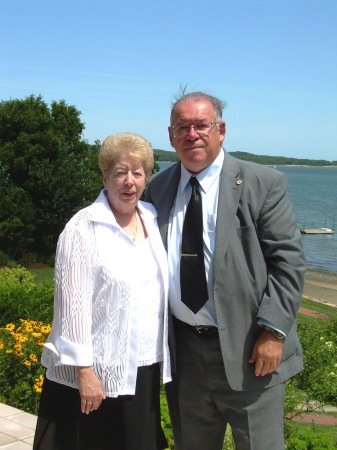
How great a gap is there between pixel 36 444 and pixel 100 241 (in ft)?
3.51

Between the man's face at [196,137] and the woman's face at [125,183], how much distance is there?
0.29m

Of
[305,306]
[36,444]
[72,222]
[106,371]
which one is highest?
[72,222]

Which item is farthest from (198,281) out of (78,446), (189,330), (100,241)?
(78,446)

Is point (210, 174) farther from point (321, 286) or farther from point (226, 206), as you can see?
point (321, 286)

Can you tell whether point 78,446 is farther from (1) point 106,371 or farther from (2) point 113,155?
(2) point 113,155

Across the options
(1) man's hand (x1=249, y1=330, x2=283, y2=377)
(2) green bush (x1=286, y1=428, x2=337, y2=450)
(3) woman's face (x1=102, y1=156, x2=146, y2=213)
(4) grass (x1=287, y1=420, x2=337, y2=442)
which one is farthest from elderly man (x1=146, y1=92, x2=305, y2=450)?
(4) grass (x1=287, y1=420, x2=337, y2=442)

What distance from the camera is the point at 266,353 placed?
2.98 meters

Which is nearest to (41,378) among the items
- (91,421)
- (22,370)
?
(22,370)

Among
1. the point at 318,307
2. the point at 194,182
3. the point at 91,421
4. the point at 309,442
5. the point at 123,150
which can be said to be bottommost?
the point at 318,307

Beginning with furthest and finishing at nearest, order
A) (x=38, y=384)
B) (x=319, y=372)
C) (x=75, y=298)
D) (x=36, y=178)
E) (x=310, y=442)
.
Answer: (x=36, y=178) < (x=319, y=372) < (x=38, y=384) < (x=310, y=442) < (x=75, y=298)

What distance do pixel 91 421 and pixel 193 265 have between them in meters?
0.93

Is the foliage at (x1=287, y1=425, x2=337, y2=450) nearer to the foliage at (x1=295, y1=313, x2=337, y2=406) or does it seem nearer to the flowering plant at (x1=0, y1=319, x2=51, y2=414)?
the foliage at (x1=295, y1=313, x2=337, y2=406)

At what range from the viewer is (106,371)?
2938 mm

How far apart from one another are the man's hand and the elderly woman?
0.47 meters
